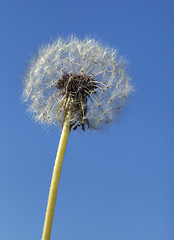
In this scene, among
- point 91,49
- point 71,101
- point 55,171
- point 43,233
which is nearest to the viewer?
point 43,233

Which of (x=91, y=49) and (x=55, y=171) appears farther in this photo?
(x=91, y=49)

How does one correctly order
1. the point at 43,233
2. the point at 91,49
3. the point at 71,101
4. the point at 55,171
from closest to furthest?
the point at 43,233 → the point at 55,171 → the point at 71,101 → the point at 91,49

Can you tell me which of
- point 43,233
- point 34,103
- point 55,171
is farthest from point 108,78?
point 43,233

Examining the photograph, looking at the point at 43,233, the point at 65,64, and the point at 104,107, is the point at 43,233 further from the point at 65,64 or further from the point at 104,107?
the point at 65,64

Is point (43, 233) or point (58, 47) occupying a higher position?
point (58, 47)

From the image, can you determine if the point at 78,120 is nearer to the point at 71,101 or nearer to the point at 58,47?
the point at 71,101

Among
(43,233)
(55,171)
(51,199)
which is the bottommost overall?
(43,233)
